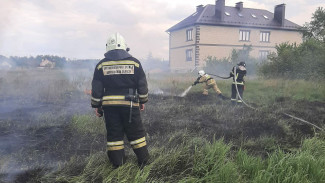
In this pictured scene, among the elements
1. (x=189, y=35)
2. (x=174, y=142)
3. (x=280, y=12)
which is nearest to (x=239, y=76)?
(x=174, y=142)

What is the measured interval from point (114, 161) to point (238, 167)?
1642 millimetres

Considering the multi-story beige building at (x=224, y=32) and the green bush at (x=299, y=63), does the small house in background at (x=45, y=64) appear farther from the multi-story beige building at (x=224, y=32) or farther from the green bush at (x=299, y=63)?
the green bush at (x=299, y=63)

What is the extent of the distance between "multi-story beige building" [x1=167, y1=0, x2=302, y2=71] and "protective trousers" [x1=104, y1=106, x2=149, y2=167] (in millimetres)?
23851

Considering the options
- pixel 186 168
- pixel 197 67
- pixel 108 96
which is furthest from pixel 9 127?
pixel 197 67

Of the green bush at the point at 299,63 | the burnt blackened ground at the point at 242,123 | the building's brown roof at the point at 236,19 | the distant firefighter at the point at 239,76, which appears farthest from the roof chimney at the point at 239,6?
the distant firefighter at the point at 239,76

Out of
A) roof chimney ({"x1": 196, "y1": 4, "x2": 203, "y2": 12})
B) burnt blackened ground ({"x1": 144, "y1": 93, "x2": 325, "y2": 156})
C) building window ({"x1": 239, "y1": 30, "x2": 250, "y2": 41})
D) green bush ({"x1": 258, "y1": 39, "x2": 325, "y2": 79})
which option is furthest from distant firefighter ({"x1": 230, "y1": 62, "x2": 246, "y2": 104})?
roof chimney ({"x1": 196, "y1": 4, "x2": 203, "y2": 12})

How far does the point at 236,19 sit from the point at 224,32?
82.1 inches

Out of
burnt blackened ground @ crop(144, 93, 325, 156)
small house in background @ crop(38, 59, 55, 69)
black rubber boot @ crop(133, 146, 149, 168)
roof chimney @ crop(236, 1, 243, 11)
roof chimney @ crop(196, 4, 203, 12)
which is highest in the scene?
roof chimney @ crop(236, 1, 243, 11)

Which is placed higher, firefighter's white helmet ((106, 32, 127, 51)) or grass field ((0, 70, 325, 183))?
firefighter's white helmet ((106, 32, 127, 51))

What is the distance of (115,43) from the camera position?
11.0 feet

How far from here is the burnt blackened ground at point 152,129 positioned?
3754mm

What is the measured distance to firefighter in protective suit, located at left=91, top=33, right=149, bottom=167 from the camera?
3.25 meters

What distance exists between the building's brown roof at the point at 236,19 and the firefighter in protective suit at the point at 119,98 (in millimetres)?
23580

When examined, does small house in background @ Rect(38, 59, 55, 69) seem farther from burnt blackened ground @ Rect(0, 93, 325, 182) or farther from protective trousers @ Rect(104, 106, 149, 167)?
protective trousers @ Rect(104, 106, 149, 167)
